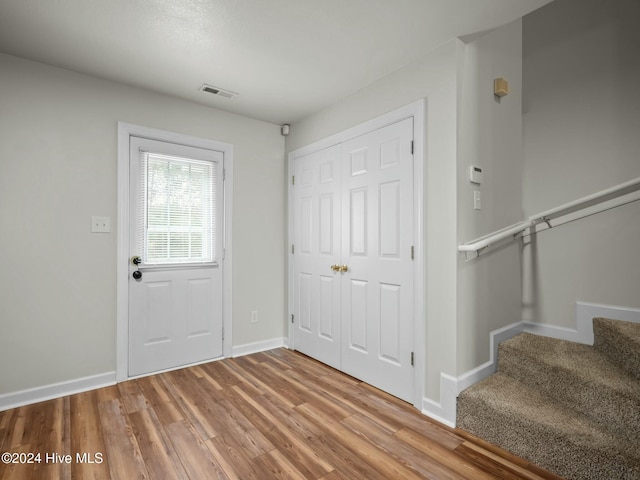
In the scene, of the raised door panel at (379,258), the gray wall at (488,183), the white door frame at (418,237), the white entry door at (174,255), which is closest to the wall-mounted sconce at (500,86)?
the gray wall at (488,183)

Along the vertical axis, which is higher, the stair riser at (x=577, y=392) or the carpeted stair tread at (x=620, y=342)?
the carpeted stair tread at (x=620, y=342)

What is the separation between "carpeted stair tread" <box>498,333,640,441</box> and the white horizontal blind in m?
2.78

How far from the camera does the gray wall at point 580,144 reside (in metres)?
2.44

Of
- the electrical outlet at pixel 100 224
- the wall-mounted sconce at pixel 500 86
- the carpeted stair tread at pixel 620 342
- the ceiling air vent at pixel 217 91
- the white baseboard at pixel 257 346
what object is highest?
the ceiling air vent at pixel 217 91

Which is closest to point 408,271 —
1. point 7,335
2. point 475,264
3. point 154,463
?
point 475,264

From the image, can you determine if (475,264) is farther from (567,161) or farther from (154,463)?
(154,463)

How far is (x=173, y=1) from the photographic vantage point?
183 centimetres

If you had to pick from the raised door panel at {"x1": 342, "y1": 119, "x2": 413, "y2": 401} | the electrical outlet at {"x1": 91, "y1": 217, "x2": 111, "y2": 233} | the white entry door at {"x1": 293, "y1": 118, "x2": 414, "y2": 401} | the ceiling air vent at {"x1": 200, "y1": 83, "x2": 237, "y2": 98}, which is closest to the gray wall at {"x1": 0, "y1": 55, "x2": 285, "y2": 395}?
the electrical outlet at {"x1": 91, "y1": 217, "x2": 111, "y2": 233}

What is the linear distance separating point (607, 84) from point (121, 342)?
4.44m

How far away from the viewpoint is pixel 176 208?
3.08 meters

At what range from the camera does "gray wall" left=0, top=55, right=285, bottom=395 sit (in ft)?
7.82

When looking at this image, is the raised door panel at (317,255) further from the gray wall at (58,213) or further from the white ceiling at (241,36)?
the gray wall at (58,213)

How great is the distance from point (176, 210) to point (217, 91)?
3.77 feet

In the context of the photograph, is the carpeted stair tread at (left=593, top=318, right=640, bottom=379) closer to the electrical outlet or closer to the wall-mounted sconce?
the wall-mounted sconce
